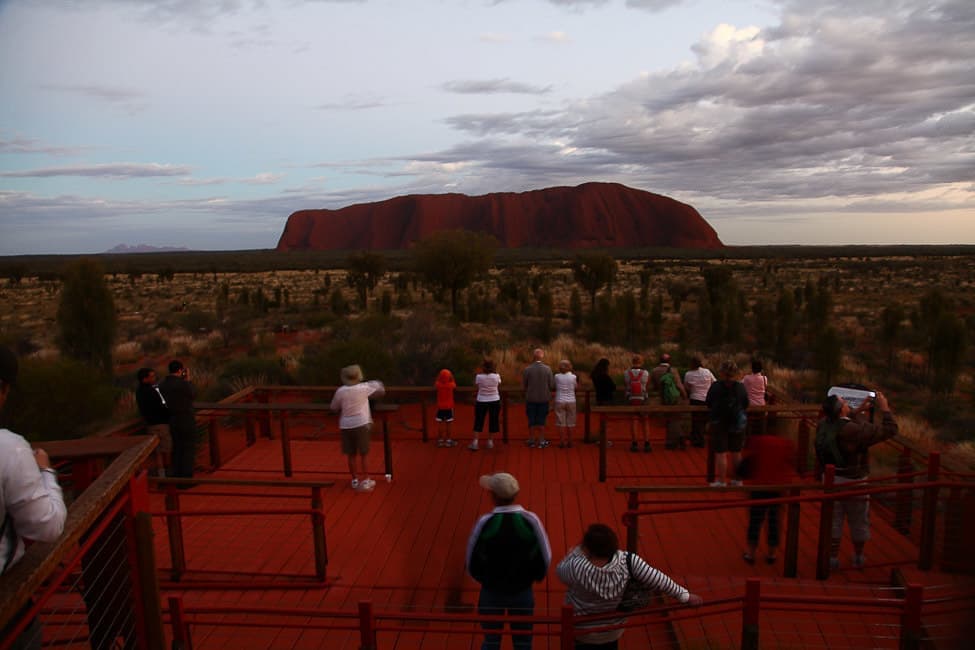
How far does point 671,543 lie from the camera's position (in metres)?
5.80

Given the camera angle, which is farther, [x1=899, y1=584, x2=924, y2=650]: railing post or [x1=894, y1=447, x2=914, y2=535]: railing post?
[x1=894, y1=447, x2=914, y2=535]: railing post

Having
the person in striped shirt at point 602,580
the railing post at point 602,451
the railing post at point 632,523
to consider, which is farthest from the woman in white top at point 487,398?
the person in striped shirt at point 602,580

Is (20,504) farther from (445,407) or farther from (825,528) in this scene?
(445,407)

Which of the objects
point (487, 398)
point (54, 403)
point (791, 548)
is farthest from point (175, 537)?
point (54, 403)

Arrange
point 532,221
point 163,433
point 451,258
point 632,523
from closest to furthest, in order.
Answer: point 632,523 → point 163,433 → point 451,258 → point 532,221

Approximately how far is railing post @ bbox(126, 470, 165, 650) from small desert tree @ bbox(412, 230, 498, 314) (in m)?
23.9

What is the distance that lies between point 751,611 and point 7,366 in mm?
3355

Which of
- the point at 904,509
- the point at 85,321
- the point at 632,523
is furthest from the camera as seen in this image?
the point at 85,321

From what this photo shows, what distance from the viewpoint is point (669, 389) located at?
27.6ft

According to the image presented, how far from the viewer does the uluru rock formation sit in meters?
149

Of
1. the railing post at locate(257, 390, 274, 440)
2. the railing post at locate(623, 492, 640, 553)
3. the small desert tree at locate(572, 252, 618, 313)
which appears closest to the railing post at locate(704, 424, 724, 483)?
the railing post at locate(623, 492, 640, 553)

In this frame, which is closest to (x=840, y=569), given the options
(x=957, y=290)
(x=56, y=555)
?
(x=56, y=555)

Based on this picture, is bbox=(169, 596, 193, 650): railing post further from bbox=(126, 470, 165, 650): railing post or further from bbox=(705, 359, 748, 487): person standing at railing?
bbox=(705, 359, 748, 487): person standing at railing

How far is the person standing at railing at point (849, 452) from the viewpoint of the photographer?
17.0 feet
